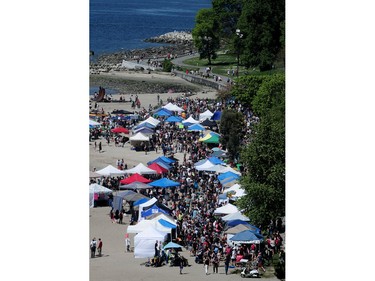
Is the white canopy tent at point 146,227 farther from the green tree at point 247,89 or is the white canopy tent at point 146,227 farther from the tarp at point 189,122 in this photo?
the green tree at point 247,89

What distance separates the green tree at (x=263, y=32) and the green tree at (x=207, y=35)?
1202 centimetres

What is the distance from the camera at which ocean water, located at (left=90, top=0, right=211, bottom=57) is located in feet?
379

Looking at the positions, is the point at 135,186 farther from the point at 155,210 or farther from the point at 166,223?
the point at 166,223

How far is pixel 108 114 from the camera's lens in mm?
51062

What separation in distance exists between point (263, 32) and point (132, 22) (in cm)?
8780

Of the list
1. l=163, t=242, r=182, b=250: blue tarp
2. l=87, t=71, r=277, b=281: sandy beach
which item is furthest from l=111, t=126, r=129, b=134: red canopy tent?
l=163, t=242, r=182, b=250: blue tarp

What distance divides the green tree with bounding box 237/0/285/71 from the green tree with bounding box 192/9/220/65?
39.4 ft

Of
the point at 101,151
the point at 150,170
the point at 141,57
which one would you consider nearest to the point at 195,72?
the point at 141,57

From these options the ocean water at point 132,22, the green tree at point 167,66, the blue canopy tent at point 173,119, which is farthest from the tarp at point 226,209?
the ocean water at point 132,22

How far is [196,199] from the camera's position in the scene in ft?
103

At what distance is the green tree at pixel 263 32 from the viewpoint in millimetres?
62844
